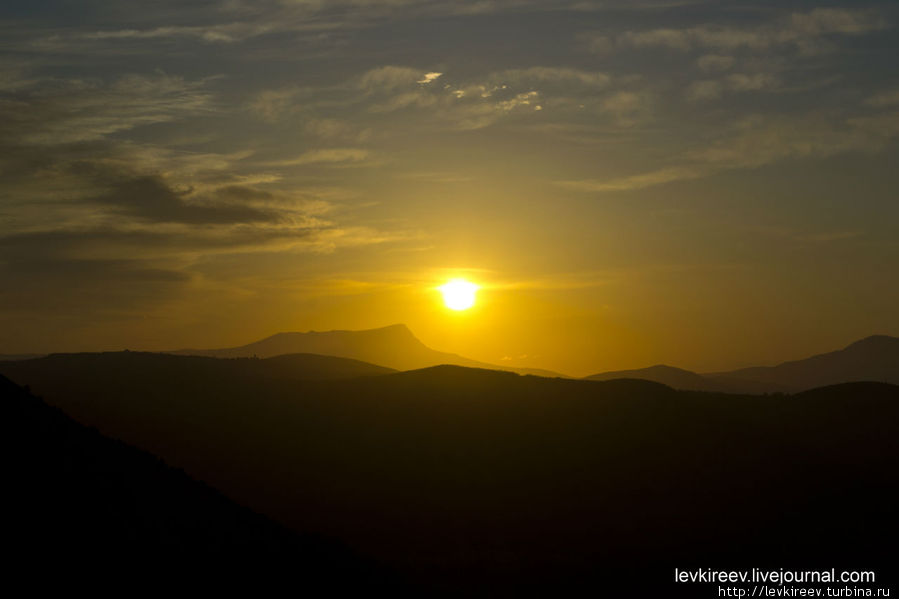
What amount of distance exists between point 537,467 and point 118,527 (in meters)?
28.5

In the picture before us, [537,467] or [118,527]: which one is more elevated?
[537,467]

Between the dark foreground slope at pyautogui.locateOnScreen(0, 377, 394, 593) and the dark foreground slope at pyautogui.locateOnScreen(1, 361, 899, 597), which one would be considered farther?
the dark foreground slope at pyautogui.locateOnScreen(1, 361, 899, 597)

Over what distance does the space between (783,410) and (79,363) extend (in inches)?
2698

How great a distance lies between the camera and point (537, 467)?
47.6 meters

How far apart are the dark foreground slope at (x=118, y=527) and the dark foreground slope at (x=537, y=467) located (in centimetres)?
701

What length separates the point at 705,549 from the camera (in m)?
34.4

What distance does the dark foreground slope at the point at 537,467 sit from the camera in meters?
34.1

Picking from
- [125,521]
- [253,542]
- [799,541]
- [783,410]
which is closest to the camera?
[125,521]

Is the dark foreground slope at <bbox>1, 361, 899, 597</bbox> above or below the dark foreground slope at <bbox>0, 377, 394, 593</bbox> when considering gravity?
above

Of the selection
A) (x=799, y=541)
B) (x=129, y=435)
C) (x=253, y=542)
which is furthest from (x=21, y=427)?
(x=799, y=541)

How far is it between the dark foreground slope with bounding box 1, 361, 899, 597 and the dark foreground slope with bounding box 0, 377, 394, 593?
276 inches

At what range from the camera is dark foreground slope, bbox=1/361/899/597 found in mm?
34062

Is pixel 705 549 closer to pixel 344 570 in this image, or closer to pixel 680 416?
pixel 344 570

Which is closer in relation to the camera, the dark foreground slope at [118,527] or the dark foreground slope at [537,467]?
the dark foreground slope at [118,527]
